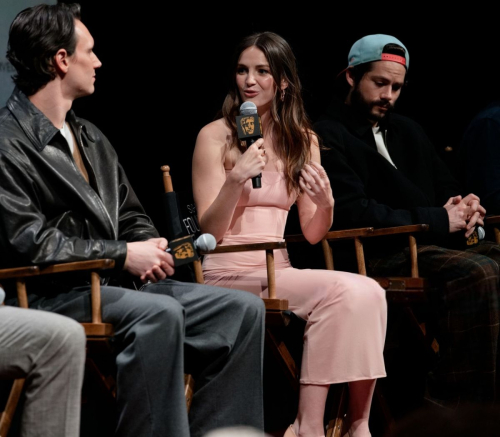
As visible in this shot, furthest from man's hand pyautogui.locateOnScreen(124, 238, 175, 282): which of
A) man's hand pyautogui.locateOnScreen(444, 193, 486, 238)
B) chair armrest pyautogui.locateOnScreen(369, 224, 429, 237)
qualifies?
man's hand pyautogui.locateOnScreen(444, 193, 486, 238)

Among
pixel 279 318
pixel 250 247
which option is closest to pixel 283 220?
pixel 250 247

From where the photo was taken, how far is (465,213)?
3570 mm

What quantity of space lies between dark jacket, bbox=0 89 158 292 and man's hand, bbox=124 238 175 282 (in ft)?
0.10

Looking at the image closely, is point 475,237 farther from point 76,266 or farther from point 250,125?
point 76,266

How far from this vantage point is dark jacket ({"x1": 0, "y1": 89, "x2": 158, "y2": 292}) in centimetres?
243

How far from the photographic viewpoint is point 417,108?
4.65 metres

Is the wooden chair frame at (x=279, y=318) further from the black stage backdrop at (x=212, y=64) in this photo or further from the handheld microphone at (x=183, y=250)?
the black stage backdrop at (x=212, y=64)

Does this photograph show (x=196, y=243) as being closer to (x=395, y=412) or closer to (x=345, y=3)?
(x=395, y=412)

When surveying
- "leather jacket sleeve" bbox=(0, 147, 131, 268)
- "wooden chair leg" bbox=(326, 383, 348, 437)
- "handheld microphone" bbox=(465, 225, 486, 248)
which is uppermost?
"leather jacket sleeve" bbox=(0, 147, 131, 268)

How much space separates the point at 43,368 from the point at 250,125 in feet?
3.89

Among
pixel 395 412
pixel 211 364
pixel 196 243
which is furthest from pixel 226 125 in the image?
pixel 395 412

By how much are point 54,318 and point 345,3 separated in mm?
2825

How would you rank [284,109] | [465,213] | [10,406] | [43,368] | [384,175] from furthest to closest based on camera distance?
1. [384,175]
2. [465,213]
3. [284,109]
4. [10,406]
5. [43,368]

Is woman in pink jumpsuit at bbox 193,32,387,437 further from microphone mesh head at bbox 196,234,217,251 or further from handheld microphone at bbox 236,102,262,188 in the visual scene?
microphone mesh head at bbox 196,234,217,251
